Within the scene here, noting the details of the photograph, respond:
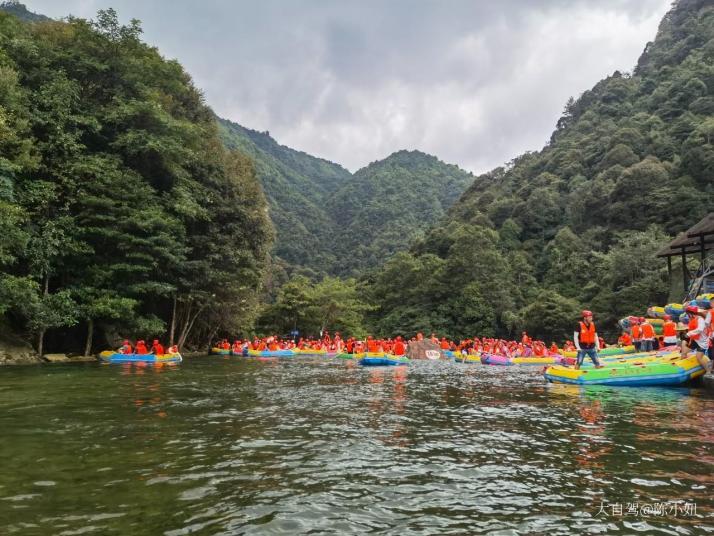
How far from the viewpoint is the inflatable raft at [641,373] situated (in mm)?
13781

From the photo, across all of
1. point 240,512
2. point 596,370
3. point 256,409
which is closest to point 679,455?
point 240,512

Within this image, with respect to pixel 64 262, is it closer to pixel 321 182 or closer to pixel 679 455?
pixel 679 455

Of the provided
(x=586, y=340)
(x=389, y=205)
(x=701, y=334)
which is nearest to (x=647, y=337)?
(x=586, y=340)

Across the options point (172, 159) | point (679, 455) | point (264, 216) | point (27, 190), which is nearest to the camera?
point (679, 455)

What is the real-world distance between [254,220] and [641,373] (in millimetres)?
23663

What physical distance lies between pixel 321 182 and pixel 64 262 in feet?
428

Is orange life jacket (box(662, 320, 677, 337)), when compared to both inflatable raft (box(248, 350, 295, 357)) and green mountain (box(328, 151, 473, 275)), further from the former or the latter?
green mountain (box(328, 151, 473, 275))

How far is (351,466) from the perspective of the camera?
608cm

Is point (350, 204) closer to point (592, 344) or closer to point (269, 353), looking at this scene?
point (269, 353)

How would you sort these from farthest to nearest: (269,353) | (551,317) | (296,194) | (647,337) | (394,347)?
(296,194) < (551,317) < (269,353) < (394,347) < (647,337)

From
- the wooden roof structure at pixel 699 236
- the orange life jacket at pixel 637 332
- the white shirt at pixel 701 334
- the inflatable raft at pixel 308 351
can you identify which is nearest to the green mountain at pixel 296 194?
the inflatable raft at pixel 308 351

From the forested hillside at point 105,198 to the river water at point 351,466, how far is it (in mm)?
12595

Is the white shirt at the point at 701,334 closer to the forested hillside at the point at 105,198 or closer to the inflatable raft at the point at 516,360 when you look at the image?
the inflatable raft at the point at 516,360

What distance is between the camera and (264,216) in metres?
32.7
